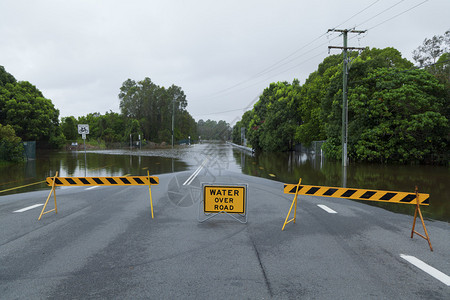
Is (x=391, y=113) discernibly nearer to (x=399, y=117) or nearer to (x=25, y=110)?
(x=399, y=117)

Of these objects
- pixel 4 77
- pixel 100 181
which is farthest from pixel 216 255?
pixel 4 77

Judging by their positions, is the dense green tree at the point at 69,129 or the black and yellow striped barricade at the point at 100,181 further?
the dense green tree at the point at 69,129

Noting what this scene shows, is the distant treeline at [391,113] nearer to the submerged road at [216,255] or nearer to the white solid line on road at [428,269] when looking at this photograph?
the submerged road at [216,255]

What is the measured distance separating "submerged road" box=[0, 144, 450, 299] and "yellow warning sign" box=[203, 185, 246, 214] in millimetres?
284

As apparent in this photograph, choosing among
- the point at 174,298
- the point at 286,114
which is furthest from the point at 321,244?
the point at 286,114

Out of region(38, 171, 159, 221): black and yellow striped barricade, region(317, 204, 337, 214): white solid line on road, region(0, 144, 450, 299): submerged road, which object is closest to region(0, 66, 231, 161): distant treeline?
region(38, 171, 159, 221): black and yellow striped barricade

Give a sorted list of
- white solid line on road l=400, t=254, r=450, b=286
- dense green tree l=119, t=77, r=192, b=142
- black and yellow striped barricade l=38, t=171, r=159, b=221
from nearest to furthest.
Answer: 1. white solid line on road l=400, t=254, r=450, b=286
2. black and yellow striped barricade l=38, t=171, r=159, b=221
3. dense green tree l=119, t=77, r=192, b=142

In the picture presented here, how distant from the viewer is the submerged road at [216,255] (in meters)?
3.78

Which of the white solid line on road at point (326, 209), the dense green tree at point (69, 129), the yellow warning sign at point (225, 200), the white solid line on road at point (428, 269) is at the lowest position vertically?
the white solid line on road at point (428, 269)

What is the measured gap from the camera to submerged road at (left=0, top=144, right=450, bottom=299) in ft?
12.4

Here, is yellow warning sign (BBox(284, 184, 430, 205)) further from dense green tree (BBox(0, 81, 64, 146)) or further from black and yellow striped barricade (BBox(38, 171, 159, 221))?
dense green tree (BBox(0, 81, 64, 146))

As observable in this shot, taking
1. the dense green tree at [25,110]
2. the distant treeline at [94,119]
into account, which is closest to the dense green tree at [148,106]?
the distant treeline at [94,119]

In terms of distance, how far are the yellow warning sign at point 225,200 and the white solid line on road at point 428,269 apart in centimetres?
327

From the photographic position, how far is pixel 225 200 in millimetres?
7180
